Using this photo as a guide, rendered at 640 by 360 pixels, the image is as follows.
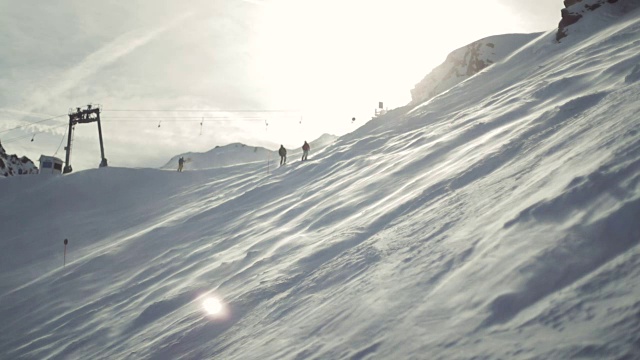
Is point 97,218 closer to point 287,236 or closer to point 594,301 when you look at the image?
point 287,236

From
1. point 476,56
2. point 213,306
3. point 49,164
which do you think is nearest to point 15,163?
point 49,164

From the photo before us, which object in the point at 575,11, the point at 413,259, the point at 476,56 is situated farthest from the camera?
the point at 476,56

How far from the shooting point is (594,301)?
379 cm

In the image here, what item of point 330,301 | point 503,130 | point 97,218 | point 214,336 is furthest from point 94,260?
point 503,130

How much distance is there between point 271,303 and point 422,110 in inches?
870

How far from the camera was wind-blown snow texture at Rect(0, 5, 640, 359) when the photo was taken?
13.8 feet

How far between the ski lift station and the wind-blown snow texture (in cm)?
2180

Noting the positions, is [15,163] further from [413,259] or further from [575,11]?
[413,259]

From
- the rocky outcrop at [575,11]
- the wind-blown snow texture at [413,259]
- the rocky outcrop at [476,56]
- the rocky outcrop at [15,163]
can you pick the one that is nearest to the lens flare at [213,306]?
the wind-blown snow texture at [413,259]

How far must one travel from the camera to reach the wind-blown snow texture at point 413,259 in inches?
166

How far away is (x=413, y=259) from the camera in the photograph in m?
6.43

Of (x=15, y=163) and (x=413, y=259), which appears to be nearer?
(x=413, y=259)

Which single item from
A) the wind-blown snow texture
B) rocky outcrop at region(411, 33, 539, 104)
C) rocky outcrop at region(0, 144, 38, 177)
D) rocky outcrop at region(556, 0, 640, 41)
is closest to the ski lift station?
the wind-blown snow texture

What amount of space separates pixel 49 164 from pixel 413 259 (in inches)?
1727
